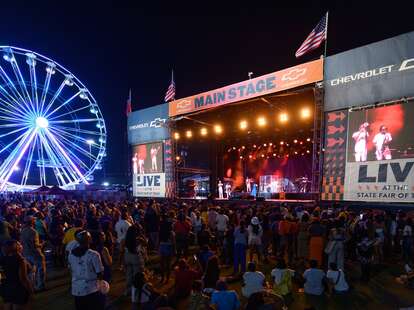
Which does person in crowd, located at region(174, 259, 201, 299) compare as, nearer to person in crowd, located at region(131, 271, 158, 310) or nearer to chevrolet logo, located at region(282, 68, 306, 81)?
person in crowd, located at region(131, 271, 158, 310)

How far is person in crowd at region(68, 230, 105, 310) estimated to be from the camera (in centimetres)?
403

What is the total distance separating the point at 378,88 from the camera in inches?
485

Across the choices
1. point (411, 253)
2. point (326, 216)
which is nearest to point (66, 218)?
point (326, 216)

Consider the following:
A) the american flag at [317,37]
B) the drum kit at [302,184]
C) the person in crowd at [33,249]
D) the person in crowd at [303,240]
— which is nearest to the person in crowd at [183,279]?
the person in crowd at [33,249]

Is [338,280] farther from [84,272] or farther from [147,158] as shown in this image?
[147,158]

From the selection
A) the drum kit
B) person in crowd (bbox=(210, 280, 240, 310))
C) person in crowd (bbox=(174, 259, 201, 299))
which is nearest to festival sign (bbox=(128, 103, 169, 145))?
the drum kit

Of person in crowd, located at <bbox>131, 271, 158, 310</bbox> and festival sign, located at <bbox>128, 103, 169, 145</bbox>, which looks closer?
person in crowd, located at <bbox>131, 271, 158, 310</bbox>

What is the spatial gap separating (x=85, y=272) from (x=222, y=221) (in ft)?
19.7

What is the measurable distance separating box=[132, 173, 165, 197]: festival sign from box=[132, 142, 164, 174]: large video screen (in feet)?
1.03

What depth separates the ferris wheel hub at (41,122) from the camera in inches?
940

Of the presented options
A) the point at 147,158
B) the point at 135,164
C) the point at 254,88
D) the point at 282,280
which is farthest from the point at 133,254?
the point at 135,164

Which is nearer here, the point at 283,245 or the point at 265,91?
the point at 283,245

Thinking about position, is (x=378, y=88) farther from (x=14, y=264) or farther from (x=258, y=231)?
(x=14, y=264)

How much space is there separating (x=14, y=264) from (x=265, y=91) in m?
13.1
